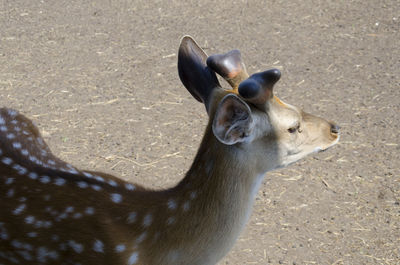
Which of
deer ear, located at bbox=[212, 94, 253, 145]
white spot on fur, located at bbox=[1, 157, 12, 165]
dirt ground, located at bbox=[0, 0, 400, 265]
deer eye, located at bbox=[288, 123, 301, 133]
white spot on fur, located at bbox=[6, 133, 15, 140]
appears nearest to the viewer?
deer ear, located at bbox=[212, 94, 253, 145]

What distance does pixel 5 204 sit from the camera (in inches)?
122

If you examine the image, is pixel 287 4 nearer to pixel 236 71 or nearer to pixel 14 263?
pixel 236 71

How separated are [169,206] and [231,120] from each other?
592 mm

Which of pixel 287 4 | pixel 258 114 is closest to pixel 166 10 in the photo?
pixel 287 4

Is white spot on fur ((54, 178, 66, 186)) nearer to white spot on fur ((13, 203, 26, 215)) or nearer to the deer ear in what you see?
white spot on fur ((13, 203, 26, 215))

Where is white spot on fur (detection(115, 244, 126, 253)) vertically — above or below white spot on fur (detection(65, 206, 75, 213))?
below

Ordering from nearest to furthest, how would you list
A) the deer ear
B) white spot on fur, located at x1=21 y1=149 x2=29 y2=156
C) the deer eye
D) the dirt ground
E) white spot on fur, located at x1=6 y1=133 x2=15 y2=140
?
the deer ear, the deer eye, white spot on fur, located at x1=21 y1=149 x2=29 y2=156, white spot on fur, located at x1=6 y1=133 x2=15 y2=140, the dirt ground

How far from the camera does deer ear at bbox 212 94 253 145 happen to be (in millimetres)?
2773

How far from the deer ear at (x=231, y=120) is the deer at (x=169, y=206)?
34mm

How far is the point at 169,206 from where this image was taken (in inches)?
121

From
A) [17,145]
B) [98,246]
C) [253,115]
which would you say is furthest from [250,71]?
[98,246]

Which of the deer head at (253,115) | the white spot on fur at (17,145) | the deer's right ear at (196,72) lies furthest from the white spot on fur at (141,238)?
the white spot on fur at (17,145)

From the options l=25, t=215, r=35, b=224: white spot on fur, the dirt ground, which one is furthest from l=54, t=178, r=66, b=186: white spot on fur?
the dirt ground

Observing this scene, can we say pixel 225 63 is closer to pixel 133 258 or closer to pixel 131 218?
pixel 131 218
